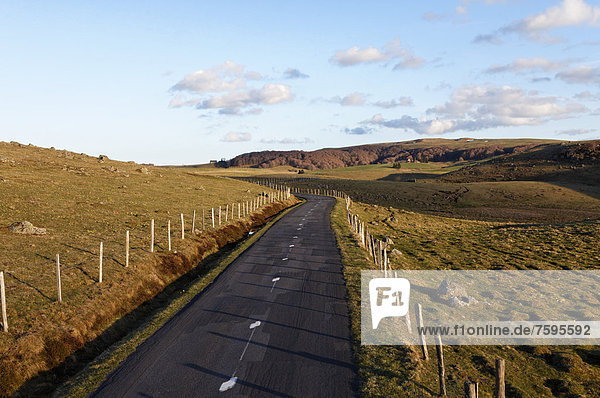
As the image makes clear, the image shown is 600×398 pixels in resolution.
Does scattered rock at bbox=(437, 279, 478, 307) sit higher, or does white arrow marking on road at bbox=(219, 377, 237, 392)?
white arrow marking on road at bbox=(219, 377, 237, 392)

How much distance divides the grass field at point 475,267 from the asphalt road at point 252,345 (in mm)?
983

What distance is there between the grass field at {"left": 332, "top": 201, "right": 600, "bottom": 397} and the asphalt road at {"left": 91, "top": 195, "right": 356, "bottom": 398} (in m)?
0.98

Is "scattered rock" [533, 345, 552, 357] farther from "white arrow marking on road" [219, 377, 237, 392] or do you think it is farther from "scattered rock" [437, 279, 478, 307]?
"white arrow marking on road" [219, 377, 237, 392]

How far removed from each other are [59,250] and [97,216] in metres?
12.5

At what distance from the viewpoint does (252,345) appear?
45.1 ft

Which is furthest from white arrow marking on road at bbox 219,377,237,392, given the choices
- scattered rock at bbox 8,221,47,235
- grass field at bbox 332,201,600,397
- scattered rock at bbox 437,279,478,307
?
scattered rock at bbox 8,221,47,235

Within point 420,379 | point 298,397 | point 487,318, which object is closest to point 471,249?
point 487,318

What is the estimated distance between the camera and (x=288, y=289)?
20.1m

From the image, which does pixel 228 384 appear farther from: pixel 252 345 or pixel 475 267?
pixel 475 267

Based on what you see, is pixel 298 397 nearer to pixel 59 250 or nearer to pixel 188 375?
pixel 188 375

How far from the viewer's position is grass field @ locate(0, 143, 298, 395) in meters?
14.1

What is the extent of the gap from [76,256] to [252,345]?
48.9 ft

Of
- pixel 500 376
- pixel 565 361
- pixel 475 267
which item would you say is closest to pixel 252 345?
pixel 500 376

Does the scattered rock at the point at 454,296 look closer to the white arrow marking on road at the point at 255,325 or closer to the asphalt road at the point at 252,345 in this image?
the asphalt road at the point at 252,345
